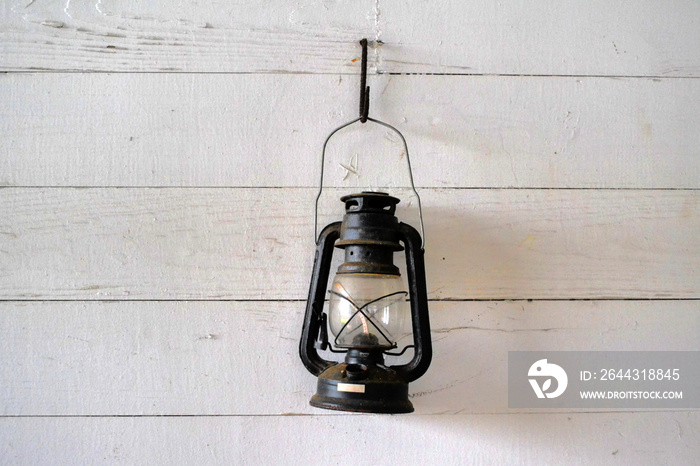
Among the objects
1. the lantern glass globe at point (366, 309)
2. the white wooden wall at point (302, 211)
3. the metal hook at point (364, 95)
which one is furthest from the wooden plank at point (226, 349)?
the metal hook at point (364, 95)

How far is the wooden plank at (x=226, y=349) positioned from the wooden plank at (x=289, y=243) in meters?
0.03

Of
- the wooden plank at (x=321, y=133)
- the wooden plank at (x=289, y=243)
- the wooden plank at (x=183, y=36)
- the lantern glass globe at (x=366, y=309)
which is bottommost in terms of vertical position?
the lantern glass globe at (x=366, y=309)

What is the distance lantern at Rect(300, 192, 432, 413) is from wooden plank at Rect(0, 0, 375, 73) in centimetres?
28

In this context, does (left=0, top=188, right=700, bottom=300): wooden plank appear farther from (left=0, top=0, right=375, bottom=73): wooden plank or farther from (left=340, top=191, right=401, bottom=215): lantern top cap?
(left=0, top=0, right=375, bottom=73): wooden plank

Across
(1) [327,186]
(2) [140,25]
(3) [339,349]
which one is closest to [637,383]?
(3) [339,349]

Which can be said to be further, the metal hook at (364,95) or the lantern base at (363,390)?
the metal hook at (364,95)

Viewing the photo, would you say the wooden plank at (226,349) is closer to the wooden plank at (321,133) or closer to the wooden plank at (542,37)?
the wooden plank at (321,133)

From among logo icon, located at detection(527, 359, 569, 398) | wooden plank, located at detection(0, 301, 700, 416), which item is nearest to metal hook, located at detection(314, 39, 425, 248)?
wooden plank, located at detection(0, 301, 700, 416)

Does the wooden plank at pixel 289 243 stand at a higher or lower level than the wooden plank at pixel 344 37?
lower

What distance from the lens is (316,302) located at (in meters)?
0.83

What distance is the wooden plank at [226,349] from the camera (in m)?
0.89

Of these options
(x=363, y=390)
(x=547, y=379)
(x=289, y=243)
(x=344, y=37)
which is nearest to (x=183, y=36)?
(x=344, y=37)

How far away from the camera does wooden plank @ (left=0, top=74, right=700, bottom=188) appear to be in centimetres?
93

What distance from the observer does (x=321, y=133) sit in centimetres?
93
